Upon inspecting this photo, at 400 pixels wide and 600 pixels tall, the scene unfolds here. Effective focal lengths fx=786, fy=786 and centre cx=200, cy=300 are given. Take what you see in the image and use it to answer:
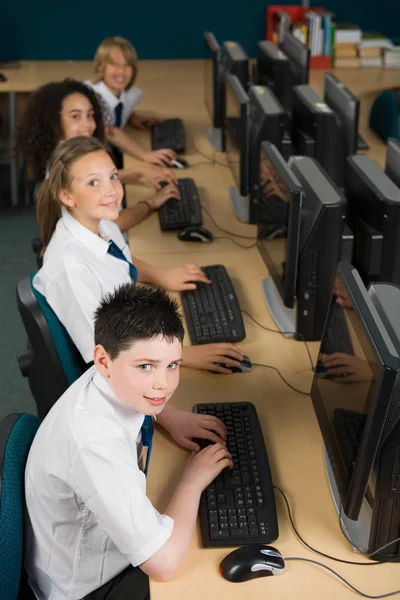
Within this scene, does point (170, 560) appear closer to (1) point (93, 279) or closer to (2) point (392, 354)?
(2) point (392, 354)

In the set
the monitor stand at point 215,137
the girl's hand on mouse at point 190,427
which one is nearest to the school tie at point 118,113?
the monitor stand at point 215,137

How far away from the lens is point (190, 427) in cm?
186

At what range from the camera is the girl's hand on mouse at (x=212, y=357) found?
6.95ft

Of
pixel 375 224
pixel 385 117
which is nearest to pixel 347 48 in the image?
pixel 385 117

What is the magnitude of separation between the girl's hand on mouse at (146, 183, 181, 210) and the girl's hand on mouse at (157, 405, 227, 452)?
140 centimetres

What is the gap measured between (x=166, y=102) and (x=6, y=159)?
145 cm

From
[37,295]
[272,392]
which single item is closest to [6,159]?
[37,295]

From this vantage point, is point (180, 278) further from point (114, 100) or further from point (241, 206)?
point (114, 100)

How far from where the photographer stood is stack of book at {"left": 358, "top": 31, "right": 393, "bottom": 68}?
197 inches

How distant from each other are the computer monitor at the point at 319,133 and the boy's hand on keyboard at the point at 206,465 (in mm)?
1499

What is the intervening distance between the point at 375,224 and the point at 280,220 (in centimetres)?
28

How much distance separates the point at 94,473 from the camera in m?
1.44

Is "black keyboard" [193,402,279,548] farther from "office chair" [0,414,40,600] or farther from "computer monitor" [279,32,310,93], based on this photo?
"computer monitor" [279,32,310,93]

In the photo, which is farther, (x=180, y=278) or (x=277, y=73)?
(x=277, y=73)
